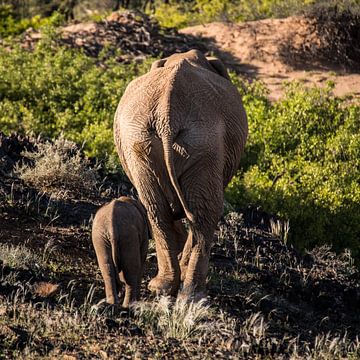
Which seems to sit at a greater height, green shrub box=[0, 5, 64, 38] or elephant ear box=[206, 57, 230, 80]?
elephant ear box=[206, 57, 230, 80]

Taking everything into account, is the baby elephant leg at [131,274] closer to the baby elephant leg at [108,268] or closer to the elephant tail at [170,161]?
the baby elephant leg at [108,268]

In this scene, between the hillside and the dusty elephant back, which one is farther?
the dusty elephant back

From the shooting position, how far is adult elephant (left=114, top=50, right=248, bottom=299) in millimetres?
7750

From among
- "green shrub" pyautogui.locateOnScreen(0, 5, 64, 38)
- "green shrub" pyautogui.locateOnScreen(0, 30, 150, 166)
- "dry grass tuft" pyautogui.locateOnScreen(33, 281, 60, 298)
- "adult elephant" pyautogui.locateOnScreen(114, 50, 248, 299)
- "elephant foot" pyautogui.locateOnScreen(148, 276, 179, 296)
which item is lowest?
"green shrub" pyautogui.locateOnScreen(0, 5, 64, 38)

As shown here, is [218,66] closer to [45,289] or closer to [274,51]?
[45,289]

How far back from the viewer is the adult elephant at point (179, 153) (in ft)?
25.4

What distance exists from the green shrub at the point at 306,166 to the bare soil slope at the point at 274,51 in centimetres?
312

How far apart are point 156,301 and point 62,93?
12286 millimetres

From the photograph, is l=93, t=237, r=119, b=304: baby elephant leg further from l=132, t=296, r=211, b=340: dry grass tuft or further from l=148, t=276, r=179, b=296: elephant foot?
l=148, t=276, r=179, b=296: elephant foot

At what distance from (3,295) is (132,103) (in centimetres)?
187

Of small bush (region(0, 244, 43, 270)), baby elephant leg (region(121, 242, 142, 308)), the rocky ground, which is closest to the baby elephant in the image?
baby elephant leg (region(121, 242, 142, 308))

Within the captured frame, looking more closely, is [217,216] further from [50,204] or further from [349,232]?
[349,232]

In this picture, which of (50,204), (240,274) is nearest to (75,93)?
(50,204)

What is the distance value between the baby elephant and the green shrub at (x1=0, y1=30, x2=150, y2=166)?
9.38 meters
